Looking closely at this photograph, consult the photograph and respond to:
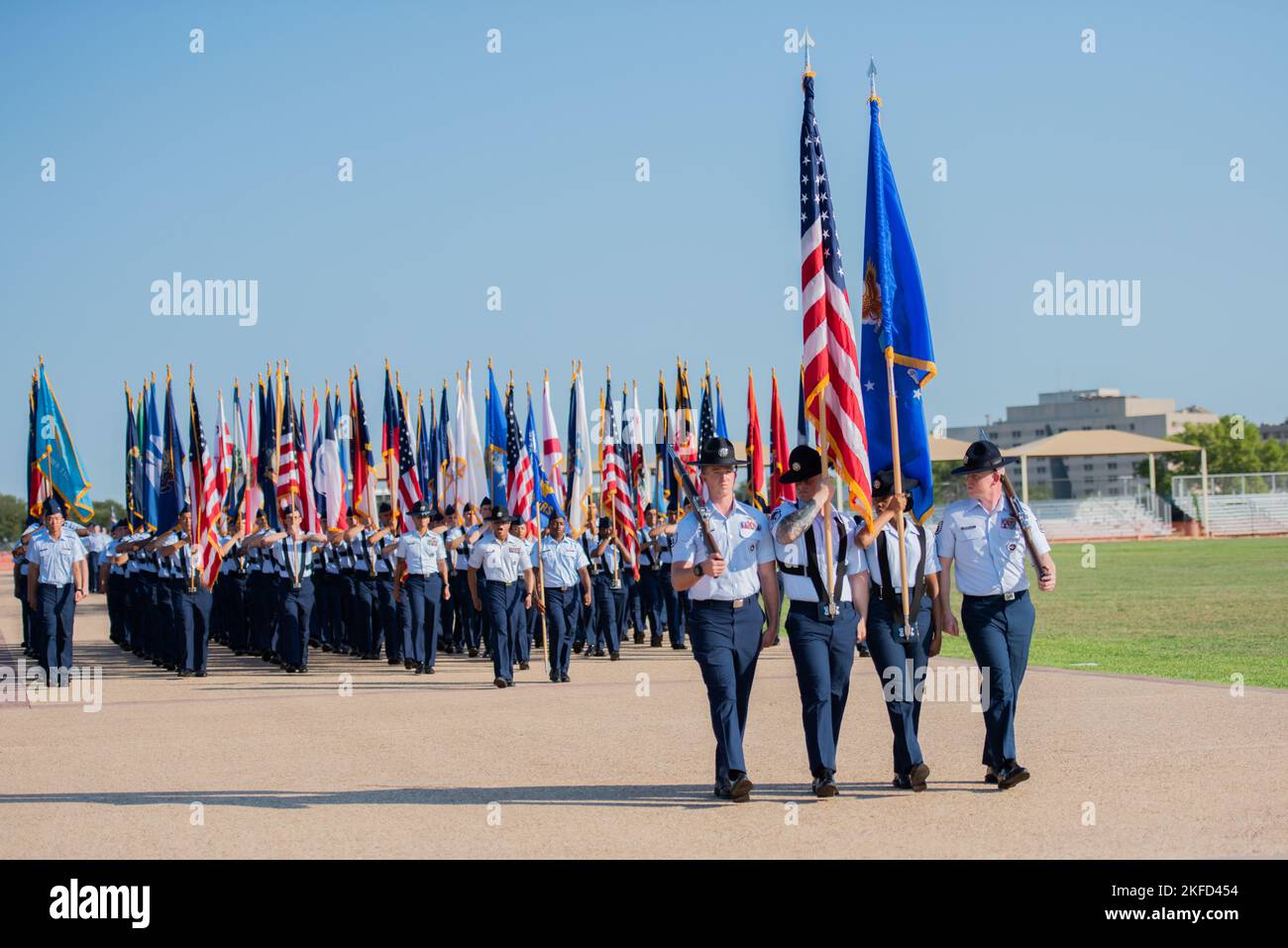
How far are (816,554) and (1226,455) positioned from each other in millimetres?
117769

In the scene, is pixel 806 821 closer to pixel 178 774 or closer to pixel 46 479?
pixel 178 774

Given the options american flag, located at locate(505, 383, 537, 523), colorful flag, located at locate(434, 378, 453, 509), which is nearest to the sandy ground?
american flag, located at locate(505, 383, 537, 523)

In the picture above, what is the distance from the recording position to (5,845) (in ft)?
26.8

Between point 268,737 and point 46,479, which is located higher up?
point 46,479

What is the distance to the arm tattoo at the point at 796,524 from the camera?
8.91 metres

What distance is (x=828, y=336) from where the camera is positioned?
10008 mm

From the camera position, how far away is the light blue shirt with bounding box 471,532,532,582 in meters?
17.1

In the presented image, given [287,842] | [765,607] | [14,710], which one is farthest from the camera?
[14,710]

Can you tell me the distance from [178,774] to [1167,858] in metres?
6.67

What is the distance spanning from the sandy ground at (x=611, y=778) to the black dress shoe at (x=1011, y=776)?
67 mm

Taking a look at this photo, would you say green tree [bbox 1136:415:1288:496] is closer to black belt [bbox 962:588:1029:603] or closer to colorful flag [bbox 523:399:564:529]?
colorful flag [bbox 523:399:564:529]

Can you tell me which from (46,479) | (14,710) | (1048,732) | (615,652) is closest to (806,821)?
(1048,732)

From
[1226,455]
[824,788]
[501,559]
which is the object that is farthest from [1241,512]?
[824,788]

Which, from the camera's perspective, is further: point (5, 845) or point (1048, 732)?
point (1048, 732)
